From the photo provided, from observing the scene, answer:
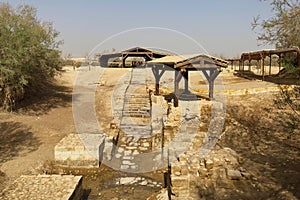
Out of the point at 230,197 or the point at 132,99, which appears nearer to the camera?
the point at 230,197

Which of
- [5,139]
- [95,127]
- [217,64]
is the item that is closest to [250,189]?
[217,64]

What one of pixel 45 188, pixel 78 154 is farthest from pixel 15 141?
pixel 45 188

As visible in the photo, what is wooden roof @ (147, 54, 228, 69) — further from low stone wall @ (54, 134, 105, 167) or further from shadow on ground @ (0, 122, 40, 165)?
shadow on ground @ (0, 122, 40, 165)

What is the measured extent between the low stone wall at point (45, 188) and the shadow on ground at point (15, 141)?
2.93m

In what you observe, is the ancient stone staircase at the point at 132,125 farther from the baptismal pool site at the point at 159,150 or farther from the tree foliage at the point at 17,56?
the tree foliage at the point at 17,56

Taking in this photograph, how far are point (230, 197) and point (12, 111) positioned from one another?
12209 mm

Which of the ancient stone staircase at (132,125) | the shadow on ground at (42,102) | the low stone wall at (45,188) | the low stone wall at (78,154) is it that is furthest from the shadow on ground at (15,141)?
the ancient stone staircase at (132,125)

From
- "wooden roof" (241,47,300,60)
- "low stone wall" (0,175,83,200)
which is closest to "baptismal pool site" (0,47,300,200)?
"low stone wall" (0,175,83,200)

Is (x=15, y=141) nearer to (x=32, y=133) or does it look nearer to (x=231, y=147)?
(x=32, y=133)

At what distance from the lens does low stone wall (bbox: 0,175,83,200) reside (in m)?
5.39

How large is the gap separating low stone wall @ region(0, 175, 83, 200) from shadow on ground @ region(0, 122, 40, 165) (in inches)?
115

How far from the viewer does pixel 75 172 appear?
27.5 ft

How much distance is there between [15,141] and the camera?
9875mm

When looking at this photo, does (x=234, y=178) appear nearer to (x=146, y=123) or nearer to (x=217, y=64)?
(x=217, y=64)
